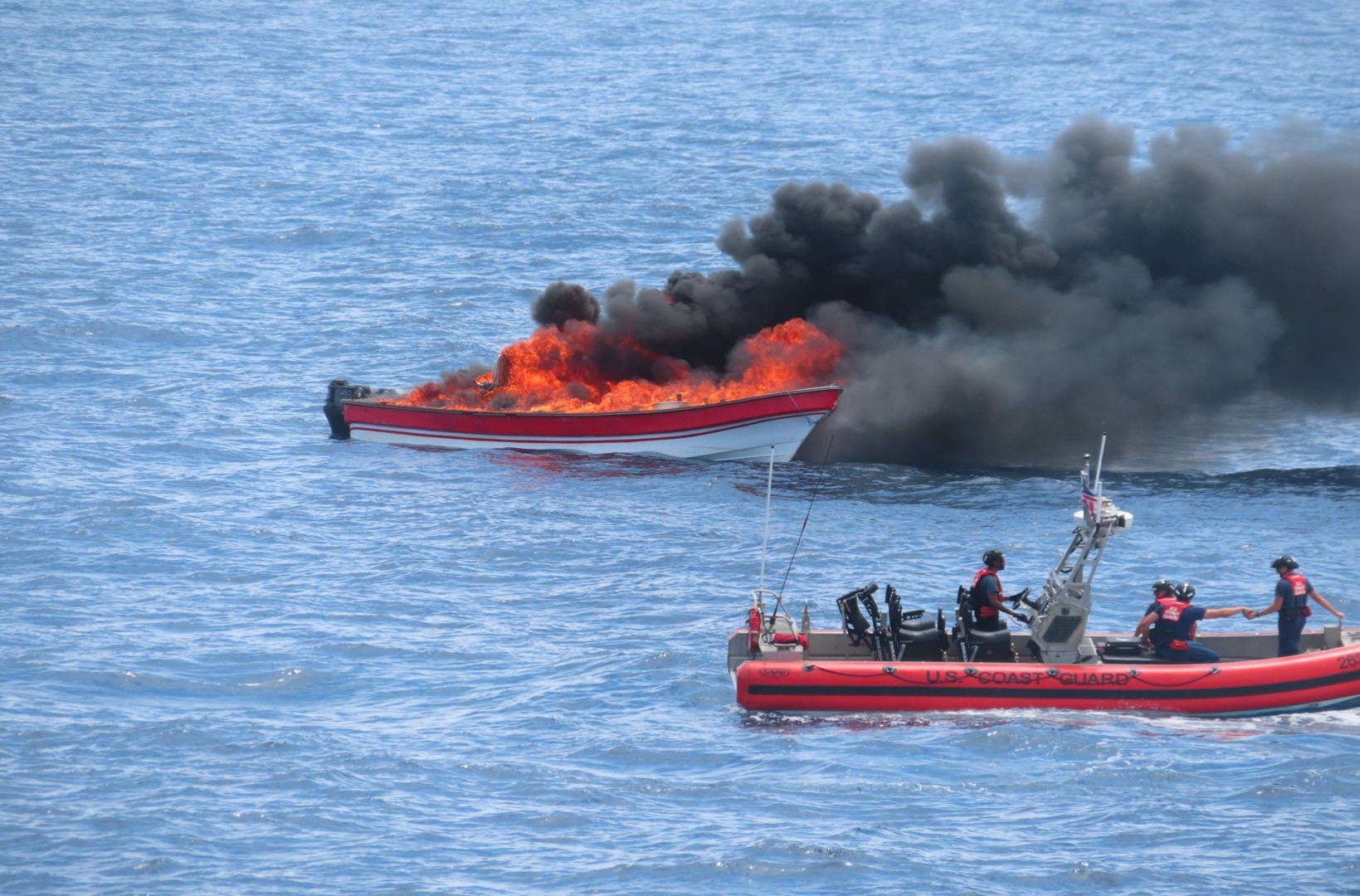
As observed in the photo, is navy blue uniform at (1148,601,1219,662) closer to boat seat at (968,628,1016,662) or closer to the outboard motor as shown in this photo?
boat seat at (968,628,1016,662)

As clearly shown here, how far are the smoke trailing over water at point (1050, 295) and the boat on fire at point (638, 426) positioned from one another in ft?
3.50

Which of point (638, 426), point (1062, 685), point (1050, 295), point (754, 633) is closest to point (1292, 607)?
point (1062, 685)

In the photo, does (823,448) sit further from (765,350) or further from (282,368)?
(282,368)

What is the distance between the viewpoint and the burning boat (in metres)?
38.5

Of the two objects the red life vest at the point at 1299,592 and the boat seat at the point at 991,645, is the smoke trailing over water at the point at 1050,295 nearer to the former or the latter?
the boat seat at the point at 991,645

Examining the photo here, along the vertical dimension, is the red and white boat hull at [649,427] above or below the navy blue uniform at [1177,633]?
above

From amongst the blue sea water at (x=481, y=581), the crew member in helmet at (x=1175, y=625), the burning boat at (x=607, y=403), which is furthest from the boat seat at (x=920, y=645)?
the burning boat at (x=607, y=403)

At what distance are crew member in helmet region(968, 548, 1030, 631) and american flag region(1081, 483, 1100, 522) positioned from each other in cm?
143

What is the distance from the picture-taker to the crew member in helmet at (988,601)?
2469cm

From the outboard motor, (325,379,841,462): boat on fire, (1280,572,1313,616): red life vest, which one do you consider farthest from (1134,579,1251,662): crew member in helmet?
the outboard motor

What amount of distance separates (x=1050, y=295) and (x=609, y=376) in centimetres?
1097

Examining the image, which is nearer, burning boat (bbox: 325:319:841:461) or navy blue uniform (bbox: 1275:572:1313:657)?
navy blue uniform (bbox: 1275:572:1313:657)

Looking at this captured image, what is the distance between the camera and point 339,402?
42062 mm

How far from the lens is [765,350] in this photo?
40.3m
